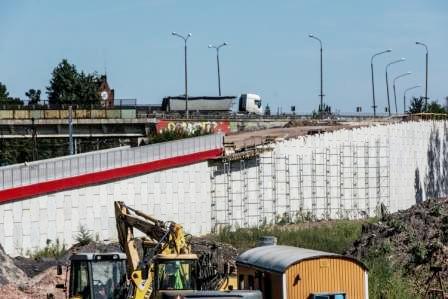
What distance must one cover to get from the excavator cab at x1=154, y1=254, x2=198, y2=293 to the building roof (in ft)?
4.55

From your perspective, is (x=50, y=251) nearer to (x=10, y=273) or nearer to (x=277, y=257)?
(x=10, y=273)

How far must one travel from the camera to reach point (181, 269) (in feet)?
76.8

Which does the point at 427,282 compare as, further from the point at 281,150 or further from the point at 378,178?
the point at 378,178

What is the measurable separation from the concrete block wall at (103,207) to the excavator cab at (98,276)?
21.2 m

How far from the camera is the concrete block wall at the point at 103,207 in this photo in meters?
44.9

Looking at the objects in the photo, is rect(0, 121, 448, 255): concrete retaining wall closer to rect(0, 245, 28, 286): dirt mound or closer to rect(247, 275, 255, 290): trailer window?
rect(0, 245, 28, 286): dirt mound

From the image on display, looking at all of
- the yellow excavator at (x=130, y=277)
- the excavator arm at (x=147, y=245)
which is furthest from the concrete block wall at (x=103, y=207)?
the yellow excavator at (x=130, y=277)

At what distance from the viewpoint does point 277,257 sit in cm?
2252

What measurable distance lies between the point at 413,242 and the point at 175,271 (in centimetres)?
1151

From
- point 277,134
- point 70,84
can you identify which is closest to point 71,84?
point 70,84

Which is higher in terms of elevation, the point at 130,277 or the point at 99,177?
the point at 99,177

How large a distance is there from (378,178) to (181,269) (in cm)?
4623

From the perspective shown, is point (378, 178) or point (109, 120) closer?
point (378, 178)

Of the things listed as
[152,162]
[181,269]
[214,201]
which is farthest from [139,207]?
[181,269]
